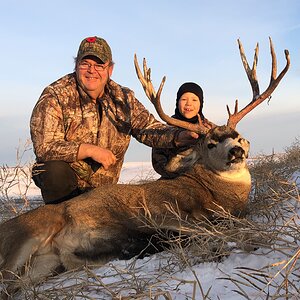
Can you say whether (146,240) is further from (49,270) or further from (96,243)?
(49,270)

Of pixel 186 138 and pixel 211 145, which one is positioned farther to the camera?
pixel 186 138

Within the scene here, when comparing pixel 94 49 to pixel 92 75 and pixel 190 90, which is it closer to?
pixel 92 75

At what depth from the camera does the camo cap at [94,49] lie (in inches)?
213

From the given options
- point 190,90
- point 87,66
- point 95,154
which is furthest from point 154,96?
point 190,90

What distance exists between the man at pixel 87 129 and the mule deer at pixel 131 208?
477 millimetres

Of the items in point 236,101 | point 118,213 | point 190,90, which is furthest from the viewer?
point 190,90

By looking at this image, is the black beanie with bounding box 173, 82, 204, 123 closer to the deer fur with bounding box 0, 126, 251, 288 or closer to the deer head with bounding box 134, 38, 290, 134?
the deer head with bounding box 134, 38, 290, 134

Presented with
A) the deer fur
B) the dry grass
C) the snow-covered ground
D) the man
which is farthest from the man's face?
the snow-covered ground

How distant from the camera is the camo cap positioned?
5.42 meters

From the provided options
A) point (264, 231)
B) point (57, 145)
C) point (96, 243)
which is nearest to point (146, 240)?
point (96, 243)

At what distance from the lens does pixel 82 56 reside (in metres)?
5.43

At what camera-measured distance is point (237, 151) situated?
4.46 metres

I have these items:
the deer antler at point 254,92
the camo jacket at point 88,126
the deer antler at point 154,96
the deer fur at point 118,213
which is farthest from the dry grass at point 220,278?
the camo jacket at point 88,126

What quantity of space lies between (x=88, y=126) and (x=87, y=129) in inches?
1.5
